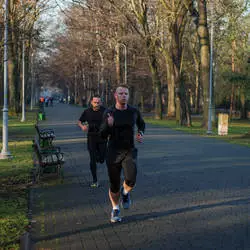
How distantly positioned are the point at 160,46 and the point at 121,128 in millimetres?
35846

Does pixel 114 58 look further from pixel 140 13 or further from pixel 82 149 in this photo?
pixel 82 149

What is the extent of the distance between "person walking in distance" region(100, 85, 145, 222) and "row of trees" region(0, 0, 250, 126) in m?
15.9

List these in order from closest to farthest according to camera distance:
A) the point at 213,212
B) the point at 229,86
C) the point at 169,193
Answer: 1. the point at 213,212
2. the point at 169,193
3. the point at 229,86

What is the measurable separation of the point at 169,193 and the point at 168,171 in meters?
3.01

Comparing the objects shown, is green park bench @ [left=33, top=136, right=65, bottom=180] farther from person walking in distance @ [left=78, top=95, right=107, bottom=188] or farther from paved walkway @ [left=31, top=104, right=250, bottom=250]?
person walking in distance @ [left=78, top=95, right=107, bottom=188]

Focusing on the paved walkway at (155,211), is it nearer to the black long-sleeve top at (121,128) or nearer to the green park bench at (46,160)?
the green park bench at (46,160)

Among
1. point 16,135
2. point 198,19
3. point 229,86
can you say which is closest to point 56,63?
point 229,86

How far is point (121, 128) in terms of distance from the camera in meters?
7.02

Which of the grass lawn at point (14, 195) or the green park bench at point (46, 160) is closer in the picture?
the grass lawn at point (14, 195)

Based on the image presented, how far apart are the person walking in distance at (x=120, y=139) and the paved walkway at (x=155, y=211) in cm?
56

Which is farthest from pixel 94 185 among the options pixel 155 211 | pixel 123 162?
pixel 123 162

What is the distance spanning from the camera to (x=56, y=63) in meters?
76.5

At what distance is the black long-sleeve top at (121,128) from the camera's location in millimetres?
6977

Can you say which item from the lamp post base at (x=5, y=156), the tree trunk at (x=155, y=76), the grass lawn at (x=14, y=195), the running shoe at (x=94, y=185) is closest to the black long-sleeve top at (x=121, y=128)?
the grass lawn at (x=14, y=195)
